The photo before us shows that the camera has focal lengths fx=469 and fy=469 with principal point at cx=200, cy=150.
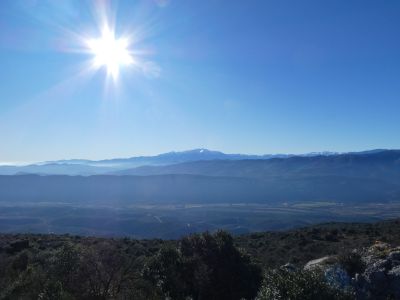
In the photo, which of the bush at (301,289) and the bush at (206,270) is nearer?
the bush at (301,289)

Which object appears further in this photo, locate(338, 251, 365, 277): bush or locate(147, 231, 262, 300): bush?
locate(147, 231, 262, 300): bush

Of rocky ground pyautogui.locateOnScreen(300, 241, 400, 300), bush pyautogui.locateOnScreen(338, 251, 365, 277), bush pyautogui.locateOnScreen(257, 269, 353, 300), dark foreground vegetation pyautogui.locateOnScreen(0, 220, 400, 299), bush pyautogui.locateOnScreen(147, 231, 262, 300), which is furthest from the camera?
bush pyautogui.locateOnScreen(147, 231, 262, 300)

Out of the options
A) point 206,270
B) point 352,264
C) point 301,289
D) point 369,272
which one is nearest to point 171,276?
point 206,270

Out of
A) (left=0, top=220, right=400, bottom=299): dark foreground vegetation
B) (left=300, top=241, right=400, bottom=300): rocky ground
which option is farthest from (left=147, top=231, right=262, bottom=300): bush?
(left=300, top=241, right=400, bottom=300): rocky ground

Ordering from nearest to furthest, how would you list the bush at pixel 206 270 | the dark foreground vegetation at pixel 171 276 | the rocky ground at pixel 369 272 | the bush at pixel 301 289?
the bush at pixel 301 289, the dark foreground vegetation at pixel 171 276, the rocky ground at pixel 369 272, the bush at pixel 206 270

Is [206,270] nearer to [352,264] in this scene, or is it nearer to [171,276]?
[171,276]

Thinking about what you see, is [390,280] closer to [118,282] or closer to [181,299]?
[181,299]

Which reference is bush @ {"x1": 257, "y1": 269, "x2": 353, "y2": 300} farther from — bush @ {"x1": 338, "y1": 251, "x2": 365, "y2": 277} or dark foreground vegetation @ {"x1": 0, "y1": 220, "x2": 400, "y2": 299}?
bush @ {"x1": 338, "y1": 251, "x2": 365, "y2": 277}

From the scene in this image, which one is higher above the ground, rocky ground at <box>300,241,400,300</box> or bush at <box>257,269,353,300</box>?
bush at <box>257,269,353,300</box>

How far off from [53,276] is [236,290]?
762 centimetres

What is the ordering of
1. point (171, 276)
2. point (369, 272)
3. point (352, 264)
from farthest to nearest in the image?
point (171, 276) → point (352, 264) → point (369, 272)

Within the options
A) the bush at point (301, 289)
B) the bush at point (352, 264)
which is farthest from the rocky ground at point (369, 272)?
the bush at point (301, 289)

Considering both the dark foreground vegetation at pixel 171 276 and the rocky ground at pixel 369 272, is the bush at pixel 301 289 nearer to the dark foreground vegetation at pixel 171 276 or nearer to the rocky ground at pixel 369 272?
the dark foreground vegetation at pixel 171 276

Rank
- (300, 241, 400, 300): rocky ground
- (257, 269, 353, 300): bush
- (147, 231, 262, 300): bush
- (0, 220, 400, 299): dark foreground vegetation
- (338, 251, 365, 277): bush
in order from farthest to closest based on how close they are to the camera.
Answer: (147, 231, 262, 300): bush → (338, 251, 365, 277): bush → (300, 241, 400, 300): rocky ground → (0, 220, 400, 299): dark foreground vegetation → (257, 269, 353, 300): bush
